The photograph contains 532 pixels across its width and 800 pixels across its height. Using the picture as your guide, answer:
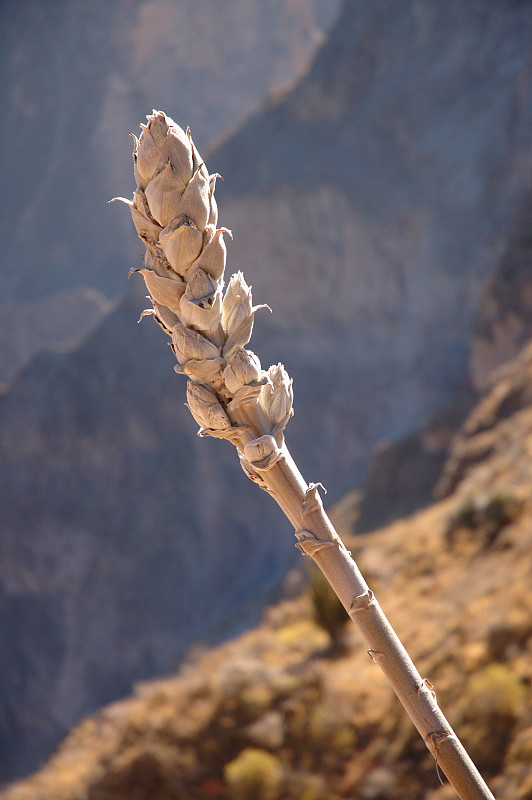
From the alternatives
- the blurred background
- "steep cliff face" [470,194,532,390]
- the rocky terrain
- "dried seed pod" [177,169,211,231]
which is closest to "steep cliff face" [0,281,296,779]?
the blurred background

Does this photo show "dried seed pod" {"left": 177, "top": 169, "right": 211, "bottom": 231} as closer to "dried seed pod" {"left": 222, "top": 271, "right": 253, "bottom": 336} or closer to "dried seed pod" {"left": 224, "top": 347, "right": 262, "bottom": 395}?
"dried seed pod" {"left": 222, "top": 271, "right": 253, "bottom": 336}

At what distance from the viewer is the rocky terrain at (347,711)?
5.48 m

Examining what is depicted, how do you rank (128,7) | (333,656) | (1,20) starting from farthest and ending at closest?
(1,20) < (128,7) < (333,656)

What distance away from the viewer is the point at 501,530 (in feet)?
30.3

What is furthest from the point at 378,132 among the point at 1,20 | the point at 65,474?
the point at 1,20

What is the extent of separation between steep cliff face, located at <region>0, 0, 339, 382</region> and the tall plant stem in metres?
76.1

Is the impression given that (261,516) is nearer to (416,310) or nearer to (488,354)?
(416,310)

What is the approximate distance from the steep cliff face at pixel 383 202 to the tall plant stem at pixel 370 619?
101 feet

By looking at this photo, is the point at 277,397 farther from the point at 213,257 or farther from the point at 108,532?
the point at 108,532

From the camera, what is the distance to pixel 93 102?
79125 mm

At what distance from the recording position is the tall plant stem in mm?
1689

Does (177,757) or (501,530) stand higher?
(501,530)

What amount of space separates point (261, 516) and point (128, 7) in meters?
63.6

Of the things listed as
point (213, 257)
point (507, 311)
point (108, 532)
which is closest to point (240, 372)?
point (213, 257)
